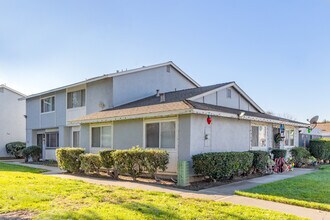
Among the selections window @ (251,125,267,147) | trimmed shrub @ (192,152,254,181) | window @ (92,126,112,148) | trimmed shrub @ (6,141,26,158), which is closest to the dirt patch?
trimmed shrub @ (192,152,254,181)

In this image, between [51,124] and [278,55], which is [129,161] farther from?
[51,124]

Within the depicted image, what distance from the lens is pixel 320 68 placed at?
20141 millimetres

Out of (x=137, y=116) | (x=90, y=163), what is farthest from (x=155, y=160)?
(x=90, y=163)

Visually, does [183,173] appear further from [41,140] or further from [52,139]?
[41,140]

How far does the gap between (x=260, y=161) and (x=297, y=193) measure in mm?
4810

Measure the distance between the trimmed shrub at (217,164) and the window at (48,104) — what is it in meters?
16.2

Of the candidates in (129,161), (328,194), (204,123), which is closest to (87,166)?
(129,161)

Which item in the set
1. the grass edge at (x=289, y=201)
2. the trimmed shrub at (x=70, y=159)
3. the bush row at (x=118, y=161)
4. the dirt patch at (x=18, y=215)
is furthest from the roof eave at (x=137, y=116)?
the dirt patch at (x=18, y=215)

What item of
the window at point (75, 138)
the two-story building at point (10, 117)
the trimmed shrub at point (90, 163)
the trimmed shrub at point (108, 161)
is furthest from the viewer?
the two-story building at point (10, 117)

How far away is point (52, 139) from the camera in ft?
78.5

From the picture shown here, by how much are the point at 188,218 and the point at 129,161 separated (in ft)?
20.9

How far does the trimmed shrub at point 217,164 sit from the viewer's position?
11.1 m

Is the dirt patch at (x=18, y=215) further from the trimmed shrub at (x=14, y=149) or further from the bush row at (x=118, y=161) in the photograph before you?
the trimmed shrub at (x=14, y=149)

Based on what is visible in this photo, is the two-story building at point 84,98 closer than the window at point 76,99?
Yes
